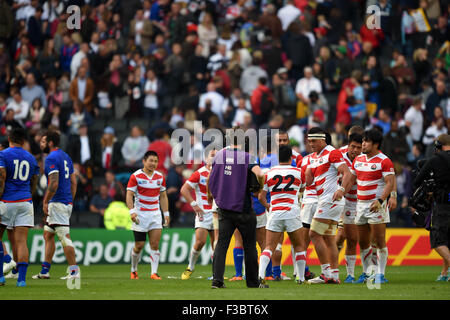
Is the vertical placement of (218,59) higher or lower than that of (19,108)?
higher

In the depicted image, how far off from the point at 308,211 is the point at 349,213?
79cm

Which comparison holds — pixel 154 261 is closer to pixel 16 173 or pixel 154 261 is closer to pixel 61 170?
pixel 61 170

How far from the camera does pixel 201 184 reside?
59.7 feet

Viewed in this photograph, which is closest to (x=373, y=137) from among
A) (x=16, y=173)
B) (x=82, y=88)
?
(x=16, y=173)

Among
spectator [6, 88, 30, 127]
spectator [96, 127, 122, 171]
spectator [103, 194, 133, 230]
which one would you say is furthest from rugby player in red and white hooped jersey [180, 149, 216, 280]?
spectator [6, 88, 30, 127]

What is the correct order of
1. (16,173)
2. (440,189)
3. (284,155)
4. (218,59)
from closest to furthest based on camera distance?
1. (284,155)
2. (16,173)
3. (440,189)
4. (218,59)

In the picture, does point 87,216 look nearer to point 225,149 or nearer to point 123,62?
point 123,62

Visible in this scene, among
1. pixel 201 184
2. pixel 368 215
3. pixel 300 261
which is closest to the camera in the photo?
pixel 300 261

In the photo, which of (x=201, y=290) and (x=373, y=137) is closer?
(x=201, y=290)

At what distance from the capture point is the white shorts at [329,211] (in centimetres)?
1512

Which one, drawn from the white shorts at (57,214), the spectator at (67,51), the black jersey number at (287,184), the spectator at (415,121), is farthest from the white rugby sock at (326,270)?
the spectator at (67,51)

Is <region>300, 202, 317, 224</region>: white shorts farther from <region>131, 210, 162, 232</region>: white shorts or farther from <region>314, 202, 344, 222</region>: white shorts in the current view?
<region>131, 210, 162, 232</region>: white shorts

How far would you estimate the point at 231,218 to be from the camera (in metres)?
13.9

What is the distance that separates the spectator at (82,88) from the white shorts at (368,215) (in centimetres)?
1434
